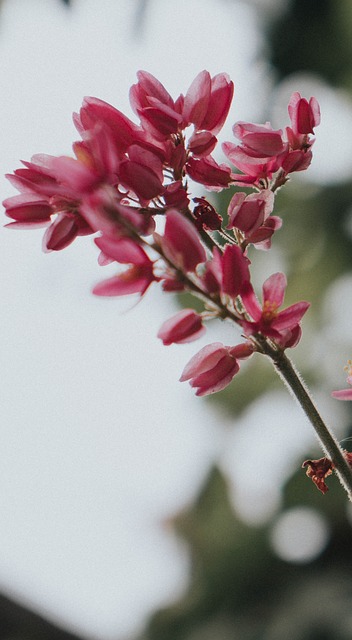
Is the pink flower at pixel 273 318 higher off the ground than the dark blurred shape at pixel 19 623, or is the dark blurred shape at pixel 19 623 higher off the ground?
the pink flower at pixel 273 318

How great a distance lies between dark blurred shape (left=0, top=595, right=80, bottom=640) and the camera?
184cm

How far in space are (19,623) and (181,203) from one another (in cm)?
175

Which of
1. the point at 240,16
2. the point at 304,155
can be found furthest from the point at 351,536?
the point at 304,155

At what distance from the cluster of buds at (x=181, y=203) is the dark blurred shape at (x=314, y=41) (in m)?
1.61

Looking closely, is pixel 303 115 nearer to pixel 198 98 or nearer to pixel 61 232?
pixel 198 98

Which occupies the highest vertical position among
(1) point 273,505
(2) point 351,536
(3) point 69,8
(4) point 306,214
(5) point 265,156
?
(3) point 69,8

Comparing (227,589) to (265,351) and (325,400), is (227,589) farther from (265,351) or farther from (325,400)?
(265,351)

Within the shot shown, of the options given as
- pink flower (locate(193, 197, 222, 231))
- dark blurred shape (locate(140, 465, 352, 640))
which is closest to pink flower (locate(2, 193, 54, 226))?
pink flower (locate(193, 197, 222, 231))

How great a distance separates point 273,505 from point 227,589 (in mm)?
322

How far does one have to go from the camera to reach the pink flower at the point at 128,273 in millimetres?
397

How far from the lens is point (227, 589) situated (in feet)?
7.41

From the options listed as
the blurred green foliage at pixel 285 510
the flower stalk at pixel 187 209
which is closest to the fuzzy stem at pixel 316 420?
the flower stalk at pixel 187 209

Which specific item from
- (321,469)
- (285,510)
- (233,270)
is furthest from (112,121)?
(285,510)

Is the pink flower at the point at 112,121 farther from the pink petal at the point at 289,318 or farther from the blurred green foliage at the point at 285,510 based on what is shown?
the blurred green foliage at the point at 285,510
